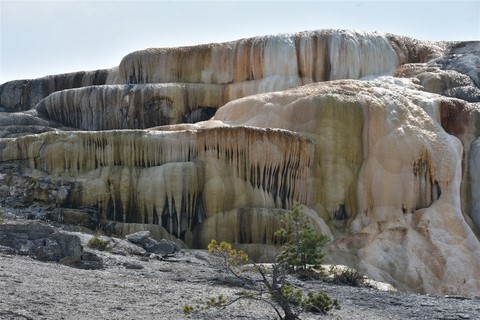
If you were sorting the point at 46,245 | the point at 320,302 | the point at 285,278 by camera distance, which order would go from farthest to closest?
the point at 46,245, the point at 285,278, the point at 320,302

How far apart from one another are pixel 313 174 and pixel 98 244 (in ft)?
31.9

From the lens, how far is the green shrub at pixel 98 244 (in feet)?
61.7

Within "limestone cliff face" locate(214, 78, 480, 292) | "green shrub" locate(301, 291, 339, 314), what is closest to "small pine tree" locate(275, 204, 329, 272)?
"limestone cliff face" locate(214, 78, 480, 292)

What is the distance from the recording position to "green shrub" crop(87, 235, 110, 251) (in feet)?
61.7

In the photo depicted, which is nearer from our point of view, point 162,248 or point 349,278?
point 349,278

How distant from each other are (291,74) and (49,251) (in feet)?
68.4

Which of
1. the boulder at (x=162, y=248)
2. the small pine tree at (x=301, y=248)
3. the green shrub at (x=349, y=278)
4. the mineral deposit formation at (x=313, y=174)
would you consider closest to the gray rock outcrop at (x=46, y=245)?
the boulder at (x=162, y=248)

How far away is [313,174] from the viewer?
27297mm

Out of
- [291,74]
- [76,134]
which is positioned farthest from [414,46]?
[76,134]

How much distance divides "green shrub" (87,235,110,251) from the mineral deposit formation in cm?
533

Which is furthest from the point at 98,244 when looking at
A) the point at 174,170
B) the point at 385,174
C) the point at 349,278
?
the point at 385,174

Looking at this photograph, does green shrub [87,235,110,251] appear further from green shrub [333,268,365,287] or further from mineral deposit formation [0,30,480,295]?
mineral deposit formation [0,30,480,295]

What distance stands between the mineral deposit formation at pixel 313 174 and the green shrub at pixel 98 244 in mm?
5329

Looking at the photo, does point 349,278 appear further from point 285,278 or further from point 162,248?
point 285,278
